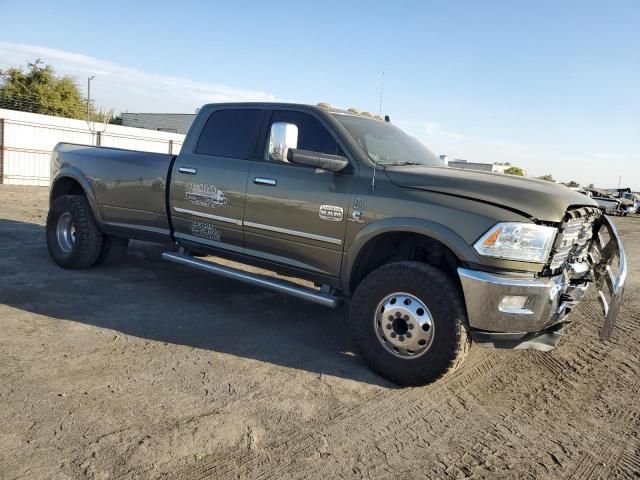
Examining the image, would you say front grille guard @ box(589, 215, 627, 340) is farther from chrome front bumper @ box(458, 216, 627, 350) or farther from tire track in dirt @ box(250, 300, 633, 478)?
tire track in dirt @ box(250, 300, 633, 478)

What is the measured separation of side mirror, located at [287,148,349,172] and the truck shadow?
153 centimetres

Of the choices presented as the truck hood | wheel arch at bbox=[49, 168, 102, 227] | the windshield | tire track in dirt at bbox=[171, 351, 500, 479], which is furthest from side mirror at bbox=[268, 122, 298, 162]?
wheel arch at bbox=[49, 168, 102, 227]

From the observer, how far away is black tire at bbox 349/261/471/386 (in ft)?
11.7

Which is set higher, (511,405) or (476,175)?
(476,175)

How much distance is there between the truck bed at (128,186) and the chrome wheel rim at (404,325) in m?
2.76

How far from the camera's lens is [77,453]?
2658 mm

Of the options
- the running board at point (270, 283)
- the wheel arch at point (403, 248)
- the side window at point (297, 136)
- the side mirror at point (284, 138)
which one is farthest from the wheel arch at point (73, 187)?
the wheel arch at point (403, 248)

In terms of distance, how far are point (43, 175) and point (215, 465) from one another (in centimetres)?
1939

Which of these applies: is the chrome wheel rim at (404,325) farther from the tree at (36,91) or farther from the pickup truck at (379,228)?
the tree at (36,91)

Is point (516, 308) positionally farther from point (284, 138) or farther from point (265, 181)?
point (265, 181)

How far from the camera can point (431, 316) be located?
364 cm

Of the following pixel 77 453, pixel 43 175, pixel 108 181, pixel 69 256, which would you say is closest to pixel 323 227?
pixel 77 453

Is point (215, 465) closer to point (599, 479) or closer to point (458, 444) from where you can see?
point (458, 444)

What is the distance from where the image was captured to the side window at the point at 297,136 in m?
4.25
